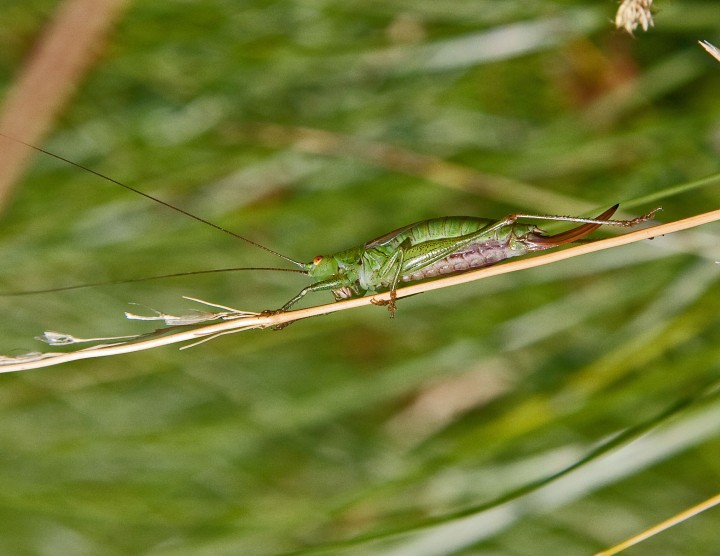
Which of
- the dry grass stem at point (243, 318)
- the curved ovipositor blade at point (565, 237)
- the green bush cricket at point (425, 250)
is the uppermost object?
the green bush cricket at point (425, 250)

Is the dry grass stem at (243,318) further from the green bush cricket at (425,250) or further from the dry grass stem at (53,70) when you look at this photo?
the dry grass stem at (53,70)

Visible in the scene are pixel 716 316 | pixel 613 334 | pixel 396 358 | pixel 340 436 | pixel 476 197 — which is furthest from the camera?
pixel 396 358

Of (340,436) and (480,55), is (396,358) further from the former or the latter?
(480,55)

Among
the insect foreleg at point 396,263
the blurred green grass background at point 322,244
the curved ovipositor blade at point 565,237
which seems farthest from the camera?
the blurred green grass background at point 322,244

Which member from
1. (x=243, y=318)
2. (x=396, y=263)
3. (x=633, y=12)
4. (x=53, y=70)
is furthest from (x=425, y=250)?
(x=53, y=70)

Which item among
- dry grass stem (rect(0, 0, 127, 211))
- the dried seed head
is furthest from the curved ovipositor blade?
dry grass stem (rect(0, 0, 127, 211))

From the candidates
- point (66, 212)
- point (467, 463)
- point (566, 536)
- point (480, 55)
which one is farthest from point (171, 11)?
point (566, 536)

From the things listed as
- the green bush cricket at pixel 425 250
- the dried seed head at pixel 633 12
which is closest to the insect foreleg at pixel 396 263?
the green bush cricket at pixel 425 250
